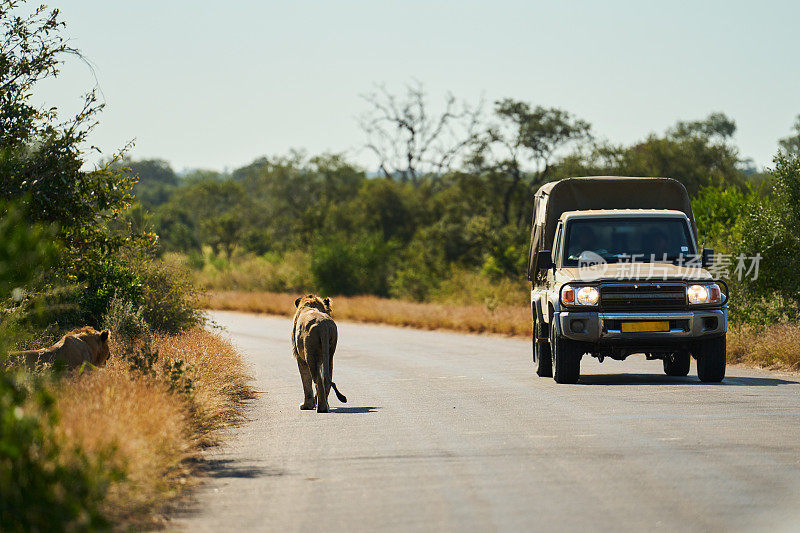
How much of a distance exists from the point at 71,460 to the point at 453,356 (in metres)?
16.0

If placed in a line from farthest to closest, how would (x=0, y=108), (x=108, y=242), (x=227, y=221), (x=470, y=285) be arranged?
(x=227, y=221), (x=470, y=285), (x=108, y=242), (x=0, y=108)

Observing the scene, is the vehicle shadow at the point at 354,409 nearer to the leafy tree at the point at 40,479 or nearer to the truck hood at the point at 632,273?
the truck hood at the point at 632,273

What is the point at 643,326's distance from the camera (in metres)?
15.0

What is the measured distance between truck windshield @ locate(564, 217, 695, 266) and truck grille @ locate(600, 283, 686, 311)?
1028 millimetres

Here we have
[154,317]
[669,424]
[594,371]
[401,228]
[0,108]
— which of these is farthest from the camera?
[401,228]

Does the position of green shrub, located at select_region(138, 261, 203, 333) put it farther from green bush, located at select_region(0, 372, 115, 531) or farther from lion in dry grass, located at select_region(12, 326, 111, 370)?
green bush, located at select_region(0, 372, 115, 531)

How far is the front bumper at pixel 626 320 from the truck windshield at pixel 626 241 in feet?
4.24

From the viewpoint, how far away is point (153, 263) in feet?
70.7

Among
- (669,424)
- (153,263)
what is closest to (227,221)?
(153,263)

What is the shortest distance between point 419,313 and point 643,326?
21.4 meters

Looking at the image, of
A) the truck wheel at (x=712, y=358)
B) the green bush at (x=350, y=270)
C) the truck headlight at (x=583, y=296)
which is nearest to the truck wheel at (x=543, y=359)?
the truck headlight at (x=583, y=296)

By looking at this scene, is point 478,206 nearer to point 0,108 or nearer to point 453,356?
point 453,356

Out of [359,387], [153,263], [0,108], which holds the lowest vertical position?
[359,387]

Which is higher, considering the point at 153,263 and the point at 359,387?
the point at 153,263
